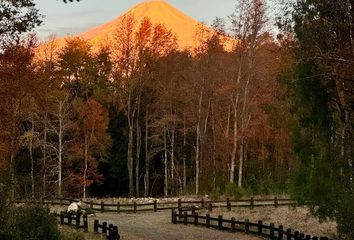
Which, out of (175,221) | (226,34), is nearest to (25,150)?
(226,34)

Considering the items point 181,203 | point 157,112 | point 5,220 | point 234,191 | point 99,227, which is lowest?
point 99,227

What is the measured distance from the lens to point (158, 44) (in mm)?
42750

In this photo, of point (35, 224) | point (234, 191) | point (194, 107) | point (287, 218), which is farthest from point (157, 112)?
point (35, 224)

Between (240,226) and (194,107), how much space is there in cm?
2051

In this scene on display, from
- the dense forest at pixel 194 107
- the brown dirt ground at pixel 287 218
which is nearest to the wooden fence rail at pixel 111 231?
the dense forest at pixel 194 107

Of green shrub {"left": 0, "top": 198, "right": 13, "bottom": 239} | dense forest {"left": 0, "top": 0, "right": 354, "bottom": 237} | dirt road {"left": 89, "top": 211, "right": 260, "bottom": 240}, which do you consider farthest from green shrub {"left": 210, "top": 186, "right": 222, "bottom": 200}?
green shrub {"left": 0, "top": 198, "right": 13, "bottom": 239}

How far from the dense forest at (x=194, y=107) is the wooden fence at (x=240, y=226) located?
1.47 meters

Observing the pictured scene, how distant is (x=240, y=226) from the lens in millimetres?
21656

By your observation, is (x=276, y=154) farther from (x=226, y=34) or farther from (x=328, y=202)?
(x=328, y=202)

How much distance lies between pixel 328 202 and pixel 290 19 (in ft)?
20.3

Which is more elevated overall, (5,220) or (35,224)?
(5,220)

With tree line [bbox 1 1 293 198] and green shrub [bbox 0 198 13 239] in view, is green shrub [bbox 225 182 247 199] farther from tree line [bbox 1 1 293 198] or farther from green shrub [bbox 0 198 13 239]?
green shrub [bbox 0 198 13 239]

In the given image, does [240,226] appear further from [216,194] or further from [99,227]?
[216,194]

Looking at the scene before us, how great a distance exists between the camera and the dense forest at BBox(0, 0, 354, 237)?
16266 mm
